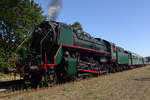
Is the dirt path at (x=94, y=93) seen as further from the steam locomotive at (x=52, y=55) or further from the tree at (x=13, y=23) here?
the tree at (x=13, y=23)

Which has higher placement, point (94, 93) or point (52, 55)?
point (52, 55)

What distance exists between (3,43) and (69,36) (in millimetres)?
12765

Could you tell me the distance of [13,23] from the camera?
61.2 feet

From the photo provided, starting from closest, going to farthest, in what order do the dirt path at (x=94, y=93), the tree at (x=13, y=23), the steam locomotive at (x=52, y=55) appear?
the dirt path at (x=94, y=93)
the steam locomotive at (x=52, y=55)
the tree at (x=13, y=23)

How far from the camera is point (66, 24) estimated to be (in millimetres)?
9641

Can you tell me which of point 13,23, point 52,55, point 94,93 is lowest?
point 94,93

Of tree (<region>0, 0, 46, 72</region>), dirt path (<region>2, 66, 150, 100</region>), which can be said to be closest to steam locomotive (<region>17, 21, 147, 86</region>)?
dirt path (<region>2, 66, 150, 100</region>)

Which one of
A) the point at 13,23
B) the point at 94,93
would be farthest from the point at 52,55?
the point at 13,23

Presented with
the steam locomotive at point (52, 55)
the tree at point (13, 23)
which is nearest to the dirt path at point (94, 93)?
A: the steam locomotive at point (52, 55)

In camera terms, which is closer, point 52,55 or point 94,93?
point 94,93

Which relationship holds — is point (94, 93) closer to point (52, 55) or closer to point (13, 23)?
point (52, 55)

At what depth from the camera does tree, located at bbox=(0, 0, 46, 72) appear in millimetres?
17891

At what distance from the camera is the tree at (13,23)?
58.7ft

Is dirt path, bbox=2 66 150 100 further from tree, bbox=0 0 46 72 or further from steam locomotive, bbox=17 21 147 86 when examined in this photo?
tree, bbox=0 0 46 72
